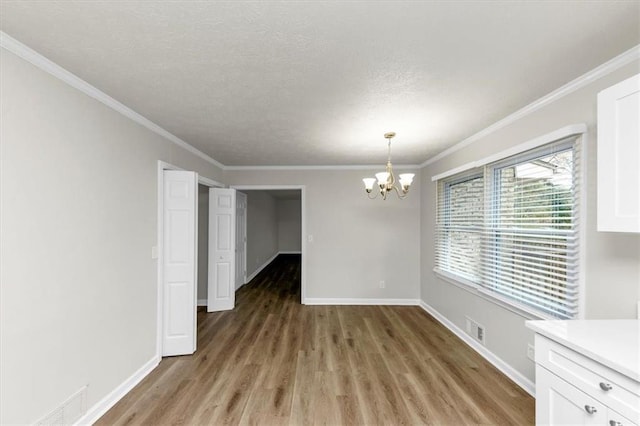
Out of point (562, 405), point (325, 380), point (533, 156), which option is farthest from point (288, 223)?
point (562, 405)

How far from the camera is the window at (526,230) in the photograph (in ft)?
6.39

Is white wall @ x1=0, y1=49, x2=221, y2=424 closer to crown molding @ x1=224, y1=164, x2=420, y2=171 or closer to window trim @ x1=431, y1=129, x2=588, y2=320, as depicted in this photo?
crown molding @ x1=224, y1=164, x2=420, y2=171

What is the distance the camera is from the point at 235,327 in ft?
12.0

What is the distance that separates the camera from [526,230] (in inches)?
91.1

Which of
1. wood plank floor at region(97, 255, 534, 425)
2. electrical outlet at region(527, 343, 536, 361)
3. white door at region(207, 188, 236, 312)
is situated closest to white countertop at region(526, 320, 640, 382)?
electrical outlet at region(527, 343, 536, 361)

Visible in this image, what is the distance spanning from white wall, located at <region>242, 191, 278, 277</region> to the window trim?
490 cm

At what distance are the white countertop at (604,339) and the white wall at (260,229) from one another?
595cm

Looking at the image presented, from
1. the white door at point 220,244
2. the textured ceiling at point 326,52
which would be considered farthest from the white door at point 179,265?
the white door at point 220,244

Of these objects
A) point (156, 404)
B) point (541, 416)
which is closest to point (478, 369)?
point (541, 416)

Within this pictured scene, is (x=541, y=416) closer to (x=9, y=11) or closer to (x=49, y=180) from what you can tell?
(x=49, y=180)

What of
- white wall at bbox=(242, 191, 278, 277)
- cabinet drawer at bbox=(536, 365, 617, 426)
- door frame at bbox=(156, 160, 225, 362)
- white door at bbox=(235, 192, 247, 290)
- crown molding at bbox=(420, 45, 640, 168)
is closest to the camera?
cabinet drawer at bbox=(536, 365, 617, 426)

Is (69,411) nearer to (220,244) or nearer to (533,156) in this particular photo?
(220,244)

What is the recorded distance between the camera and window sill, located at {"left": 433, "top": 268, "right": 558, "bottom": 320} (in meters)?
2.17

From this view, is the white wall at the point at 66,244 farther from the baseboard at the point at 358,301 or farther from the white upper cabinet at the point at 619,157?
the white upper cabinet at the point at 619,157
